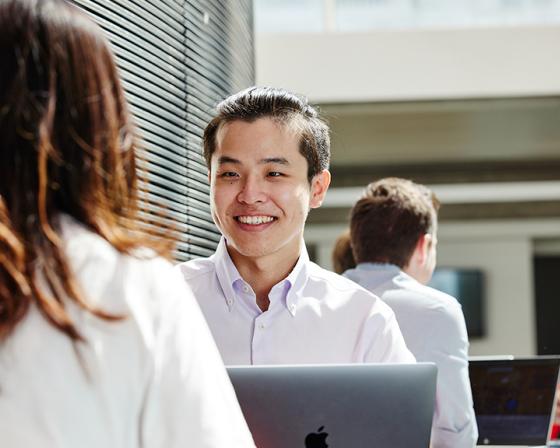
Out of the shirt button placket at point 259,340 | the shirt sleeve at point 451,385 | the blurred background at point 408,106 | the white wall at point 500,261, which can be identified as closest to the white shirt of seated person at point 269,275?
the shirt button placket at point 259,340

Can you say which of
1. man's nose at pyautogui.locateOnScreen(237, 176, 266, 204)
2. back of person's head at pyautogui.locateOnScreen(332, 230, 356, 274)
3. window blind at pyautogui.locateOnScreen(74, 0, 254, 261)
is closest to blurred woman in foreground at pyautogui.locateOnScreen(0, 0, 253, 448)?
man's nose at pyautogui.locateOnScreen(237, 176, 266, 204)

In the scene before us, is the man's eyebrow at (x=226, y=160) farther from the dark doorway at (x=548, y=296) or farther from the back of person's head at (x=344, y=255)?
the dark doorway at (x=548, y=296)

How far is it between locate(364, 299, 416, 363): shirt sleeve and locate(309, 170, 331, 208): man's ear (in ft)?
1.13

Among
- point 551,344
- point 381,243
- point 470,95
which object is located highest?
point 470,95

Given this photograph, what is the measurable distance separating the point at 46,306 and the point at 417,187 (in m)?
2.37

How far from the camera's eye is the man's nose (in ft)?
6.83

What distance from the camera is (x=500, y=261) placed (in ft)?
41.5

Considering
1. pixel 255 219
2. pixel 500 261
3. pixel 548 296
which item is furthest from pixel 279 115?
pixel 548 296

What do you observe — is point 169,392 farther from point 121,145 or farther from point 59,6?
point 59,6

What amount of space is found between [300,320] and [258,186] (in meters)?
0.30

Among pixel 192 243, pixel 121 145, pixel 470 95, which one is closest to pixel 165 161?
pixel 192 243

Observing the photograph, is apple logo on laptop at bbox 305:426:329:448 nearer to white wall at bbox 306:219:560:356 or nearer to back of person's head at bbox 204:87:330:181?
back of person's head at bbox 204:87:330:181

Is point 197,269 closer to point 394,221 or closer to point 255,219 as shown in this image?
point 255,219

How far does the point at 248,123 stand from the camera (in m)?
2.12
